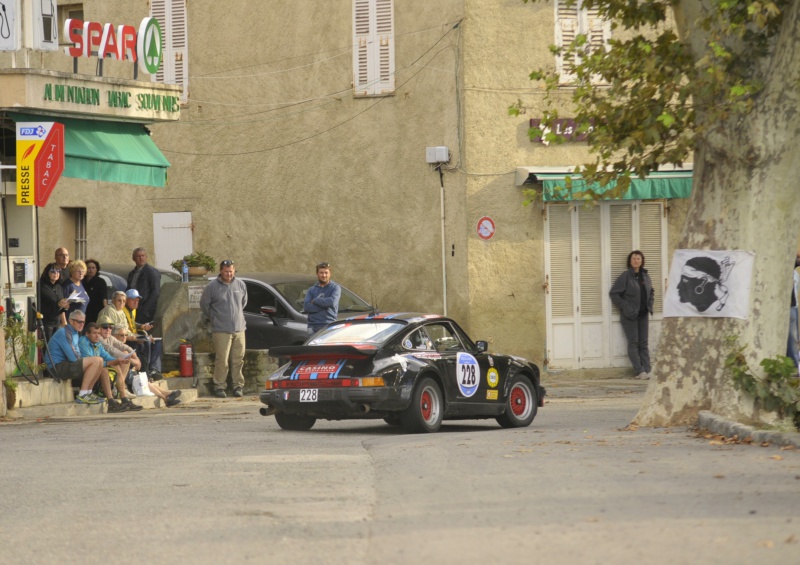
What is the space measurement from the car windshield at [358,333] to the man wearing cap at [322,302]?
209 inches

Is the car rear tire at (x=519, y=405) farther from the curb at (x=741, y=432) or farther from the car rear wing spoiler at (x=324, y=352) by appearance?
the curb at (x=741, y=432)

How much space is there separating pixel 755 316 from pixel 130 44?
11108 mm

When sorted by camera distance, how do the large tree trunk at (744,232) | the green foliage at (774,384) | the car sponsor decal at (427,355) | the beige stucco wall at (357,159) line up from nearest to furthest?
the green foliage at (774,384), the large tree trunk at (744,232), the car sponsor decal at (427,355), the beige stucco wall at (357,159)

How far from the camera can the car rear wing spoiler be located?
15125mm

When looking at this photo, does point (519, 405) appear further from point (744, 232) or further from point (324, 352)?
point (744, 232)

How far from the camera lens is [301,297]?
24297mm

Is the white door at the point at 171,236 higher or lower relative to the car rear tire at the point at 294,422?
higher

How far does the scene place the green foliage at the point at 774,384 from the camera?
13.4 metres

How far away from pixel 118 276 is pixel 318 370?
1025 cm

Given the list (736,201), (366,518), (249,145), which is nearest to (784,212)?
(736,201)

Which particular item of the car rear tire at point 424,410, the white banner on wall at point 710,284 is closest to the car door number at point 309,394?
the car rear tire at point 424,410

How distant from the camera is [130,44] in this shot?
2127cm

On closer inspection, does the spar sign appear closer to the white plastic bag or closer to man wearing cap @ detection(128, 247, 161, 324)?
the white plastic bag

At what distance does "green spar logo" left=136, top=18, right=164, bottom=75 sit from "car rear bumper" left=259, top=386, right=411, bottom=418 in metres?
7.86
